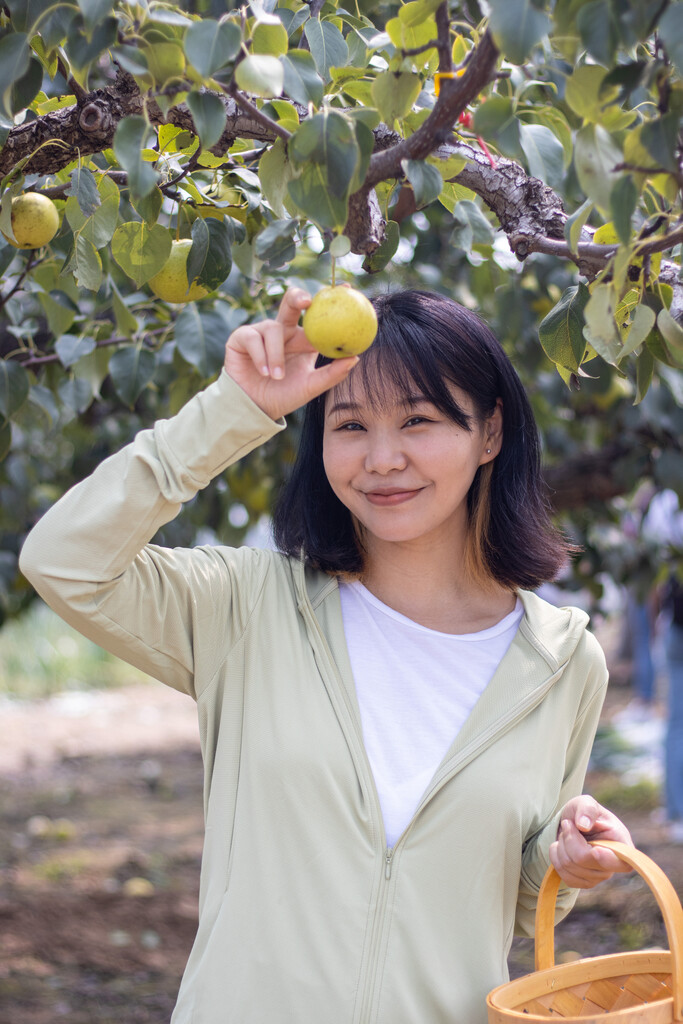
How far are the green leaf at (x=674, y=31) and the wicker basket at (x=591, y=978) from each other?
0.86 metres

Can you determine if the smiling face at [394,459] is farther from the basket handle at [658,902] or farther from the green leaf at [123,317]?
the green leaf at [123,317]

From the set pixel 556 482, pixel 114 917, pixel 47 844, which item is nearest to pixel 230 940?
pixel 556 482

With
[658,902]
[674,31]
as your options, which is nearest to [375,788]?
[658,902]

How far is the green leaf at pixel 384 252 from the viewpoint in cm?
135

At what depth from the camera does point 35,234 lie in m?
1.41

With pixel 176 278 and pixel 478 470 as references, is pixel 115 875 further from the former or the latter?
pixel 176 278

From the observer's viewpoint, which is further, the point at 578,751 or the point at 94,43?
the point at 578,751

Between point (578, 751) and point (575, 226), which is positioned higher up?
point (575, 226)

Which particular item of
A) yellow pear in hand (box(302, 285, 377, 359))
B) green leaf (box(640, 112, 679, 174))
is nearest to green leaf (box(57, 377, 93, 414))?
yellow pear in hand (box(302, 285, 377, 359))

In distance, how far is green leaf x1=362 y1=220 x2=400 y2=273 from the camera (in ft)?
4.42

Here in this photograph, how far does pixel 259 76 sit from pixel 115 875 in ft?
14.0

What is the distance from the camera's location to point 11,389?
6.01 ft

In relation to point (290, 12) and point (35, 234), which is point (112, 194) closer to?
point (35, 234)

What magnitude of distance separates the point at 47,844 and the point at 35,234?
4332 mm
